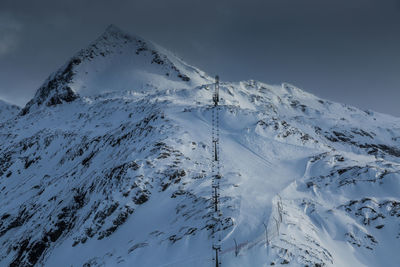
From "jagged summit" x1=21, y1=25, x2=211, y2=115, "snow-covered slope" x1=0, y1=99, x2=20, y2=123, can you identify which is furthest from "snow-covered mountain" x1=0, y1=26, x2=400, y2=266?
"snow-covered slope" x1=0, y1=99, x2=20, y2=123

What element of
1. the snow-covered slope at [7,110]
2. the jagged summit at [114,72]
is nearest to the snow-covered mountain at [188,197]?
the jagged summit at [114,72]

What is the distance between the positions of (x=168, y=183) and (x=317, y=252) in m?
13.0

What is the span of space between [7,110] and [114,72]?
394 ft

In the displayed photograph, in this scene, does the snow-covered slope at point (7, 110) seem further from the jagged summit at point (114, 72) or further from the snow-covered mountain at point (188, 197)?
the snow-covered mountain at point (188, 197)

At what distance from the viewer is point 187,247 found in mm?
15531

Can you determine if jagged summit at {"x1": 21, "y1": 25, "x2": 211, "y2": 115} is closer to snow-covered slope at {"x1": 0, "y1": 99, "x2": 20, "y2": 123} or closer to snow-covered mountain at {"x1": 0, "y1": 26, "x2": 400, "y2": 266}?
snow-covered mountain at {"x1": 0, "y1": 26, "x2": 400, "y2": 266}

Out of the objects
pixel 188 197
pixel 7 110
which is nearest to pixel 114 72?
pixel 188 197

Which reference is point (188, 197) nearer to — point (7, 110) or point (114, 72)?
point (114, 72)

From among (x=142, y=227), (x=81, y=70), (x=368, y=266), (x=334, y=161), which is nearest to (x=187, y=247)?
(x=142, y=227)

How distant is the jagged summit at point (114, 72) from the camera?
3570 inches

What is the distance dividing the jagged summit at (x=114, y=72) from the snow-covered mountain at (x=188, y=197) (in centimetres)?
3889

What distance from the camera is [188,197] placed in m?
20.7

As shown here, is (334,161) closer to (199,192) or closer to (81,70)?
(199,192)

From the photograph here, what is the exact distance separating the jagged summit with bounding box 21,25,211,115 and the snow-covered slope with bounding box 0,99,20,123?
81.4 m
